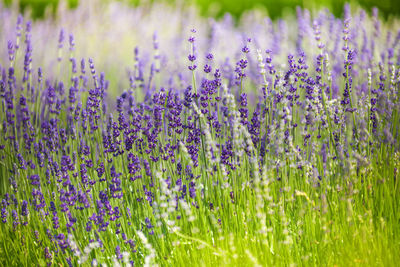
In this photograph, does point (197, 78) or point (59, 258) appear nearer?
point (59, 258)

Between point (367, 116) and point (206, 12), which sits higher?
point (206, 12)

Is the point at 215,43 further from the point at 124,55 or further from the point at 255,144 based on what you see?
the point at 255,144

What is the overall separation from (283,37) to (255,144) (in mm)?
3600

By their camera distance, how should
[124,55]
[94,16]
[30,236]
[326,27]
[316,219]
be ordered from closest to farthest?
[316,219] → [30,236] → [326,27] → [124,55] → [94,16]

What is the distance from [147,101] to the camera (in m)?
3.85

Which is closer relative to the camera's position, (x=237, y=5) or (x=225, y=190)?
(x=225, y=190)

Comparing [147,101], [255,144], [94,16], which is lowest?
[255,144]

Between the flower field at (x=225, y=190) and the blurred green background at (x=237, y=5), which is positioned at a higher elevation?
the blurred green background at (x=237, y=5)

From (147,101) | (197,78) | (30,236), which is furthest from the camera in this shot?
(197,78)

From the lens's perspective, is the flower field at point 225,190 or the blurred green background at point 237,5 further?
the blurred green background at point 237,5

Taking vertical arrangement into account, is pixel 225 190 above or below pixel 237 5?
below

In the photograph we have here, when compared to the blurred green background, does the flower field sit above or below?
below

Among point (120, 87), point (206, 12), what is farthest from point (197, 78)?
point (206, 12)

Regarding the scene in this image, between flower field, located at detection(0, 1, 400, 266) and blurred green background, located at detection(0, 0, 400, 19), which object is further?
blurred green background, located at detection(0, 0, 400, 19)
